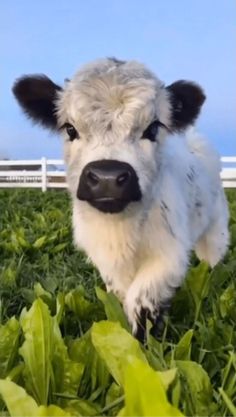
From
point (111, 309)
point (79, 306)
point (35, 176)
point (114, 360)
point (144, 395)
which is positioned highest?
point (144, 395)

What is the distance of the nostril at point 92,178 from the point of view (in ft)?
8.79

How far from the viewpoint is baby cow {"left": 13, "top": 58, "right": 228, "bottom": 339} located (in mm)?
2816

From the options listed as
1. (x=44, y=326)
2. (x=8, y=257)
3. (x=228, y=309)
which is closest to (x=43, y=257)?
(x=8, y=257)

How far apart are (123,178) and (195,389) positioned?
39.8 inches

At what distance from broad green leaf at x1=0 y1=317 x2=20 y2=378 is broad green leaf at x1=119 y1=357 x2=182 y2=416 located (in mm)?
828

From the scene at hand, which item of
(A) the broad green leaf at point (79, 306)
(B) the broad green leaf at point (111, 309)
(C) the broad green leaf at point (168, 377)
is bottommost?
(A) the broad green leaf at point (79, 306)

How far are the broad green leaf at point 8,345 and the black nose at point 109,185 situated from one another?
66cm

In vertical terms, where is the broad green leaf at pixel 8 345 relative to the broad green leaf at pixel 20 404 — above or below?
below

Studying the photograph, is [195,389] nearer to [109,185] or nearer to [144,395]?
[144,395]

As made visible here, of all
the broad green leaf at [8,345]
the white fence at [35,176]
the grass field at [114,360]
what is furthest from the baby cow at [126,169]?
the white fence at [35,176]

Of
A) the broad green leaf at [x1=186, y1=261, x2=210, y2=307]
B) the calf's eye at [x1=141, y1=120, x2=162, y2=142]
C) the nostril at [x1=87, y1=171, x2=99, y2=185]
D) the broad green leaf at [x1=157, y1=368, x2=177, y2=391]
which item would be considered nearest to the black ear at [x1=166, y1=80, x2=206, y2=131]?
the calf's eye at [x1=141, y1=120, x2=162, y2=142]

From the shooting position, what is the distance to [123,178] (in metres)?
2.68

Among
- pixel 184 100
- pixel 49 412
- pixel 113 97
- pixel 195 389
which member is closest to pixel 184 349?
pixel 195 389

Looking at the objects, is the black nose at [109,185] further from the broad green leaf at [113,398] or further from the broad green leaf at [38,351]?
the broad green leaf at [113,398]
